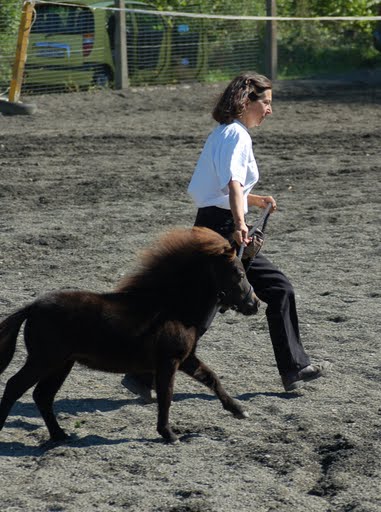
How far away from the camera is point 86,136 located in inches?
579

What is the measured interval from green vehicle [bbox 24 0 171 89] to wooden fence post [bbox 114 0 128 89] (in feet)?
1.00

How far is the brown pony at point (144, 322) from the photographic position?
202 inches

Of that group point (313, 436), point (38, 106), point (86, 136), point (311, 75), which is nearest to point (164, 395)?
point (313, 436)

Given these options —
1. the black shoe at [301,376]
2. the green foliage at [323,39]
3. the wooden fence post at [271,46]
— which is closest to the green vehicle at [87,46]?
the wooden fence post at [271,46]

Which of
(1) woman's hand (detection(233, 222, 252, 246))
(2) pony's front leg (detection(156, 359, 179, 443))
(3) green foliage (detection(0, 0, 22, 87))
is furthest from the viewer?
(3) green foliage (detection(0, 0, 22, 87))

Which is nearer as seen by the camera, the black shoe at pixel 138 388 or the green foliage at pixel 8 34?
the black shoe at pixel 138 388

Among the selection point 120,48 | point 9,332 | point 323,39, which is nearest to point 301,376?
point 9,332

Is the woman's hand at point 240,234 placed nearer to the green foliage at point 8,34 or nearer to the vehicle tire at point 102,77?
the green foliage at point 8,34

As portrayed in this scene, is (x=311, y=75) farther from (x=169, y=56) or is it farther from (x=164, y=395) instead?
(x=164, y=395)

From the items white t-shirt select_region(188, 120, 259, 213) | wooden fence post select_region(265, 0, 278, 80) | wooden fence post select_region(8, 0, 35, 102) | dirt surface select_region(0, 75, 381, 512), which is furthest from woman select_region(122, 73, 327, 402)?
wooden fence post select_region(265, 0, 278, 80)

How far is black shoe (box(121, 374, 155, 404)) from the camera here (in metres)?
5.85

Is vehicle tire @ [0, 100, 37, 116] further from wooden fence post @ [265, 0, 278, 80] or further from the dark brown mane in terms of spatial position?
the dark brown mane

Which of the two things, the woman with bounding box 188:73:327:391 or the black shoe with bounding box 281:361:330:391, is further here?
the black shoe with bounding box 281:361:330:391

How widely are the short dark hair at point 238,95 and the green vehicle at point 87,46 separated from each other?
509 inches
